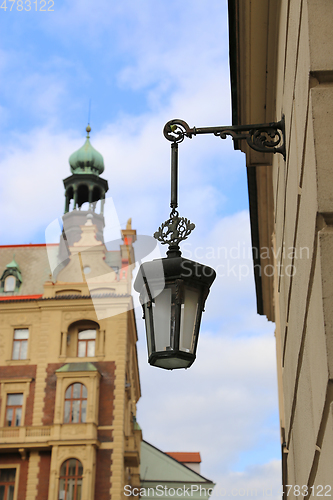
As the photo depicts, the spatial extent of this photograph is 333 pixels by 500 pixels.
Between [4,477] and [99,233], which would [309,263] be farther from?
[99,233]

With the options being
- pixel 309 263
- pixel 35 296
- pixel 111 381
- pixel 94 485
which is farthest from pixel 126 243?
pixel 309 263

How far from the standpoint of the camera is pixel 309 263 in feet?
10.3

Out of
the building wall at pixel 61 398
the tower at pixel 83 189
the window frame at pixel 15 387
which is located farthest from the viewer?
the tower at pixel 83 189

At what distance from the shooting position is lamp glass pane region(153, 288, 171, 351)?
167 inches

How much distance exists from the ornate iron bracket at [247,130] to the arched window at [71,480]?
1082 inches

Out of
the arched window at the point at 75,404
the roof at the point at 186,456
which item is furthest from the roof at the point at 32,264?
the roof at the point at 186,456

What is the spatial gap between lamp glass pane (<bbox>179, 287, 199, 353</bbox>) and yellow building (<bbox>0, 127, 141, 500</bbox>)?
88.6 ft

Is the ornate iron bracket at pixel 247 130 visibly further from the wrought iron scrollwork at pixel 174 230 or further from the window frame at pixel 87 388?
the window frame at pixel 87 388

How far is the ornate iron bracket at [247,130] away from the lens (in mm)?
4371

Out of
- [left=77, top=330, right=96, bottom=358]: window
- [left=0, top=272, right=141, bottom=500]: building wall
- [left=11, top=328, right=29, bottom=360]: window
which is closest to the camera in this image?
[left=0, top=272, right=141, bottom=500]: building wall

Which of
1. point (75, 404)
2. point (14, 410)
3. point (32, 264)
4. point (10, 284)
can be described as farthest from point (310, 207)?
point (32, 264)

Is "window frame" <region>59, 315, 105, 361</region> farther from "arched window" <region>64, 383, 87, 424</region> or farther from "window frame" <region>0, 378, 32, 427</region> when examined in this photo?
"window frame" <region>0, 378, 32, 427</region>

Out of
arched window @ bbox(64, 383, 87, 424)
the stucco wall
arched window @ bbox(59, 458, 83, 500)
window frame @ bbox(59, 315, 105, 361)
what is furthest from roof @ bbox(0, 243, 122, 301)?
the stucco wall

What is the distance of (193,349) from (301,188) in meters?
1.36
